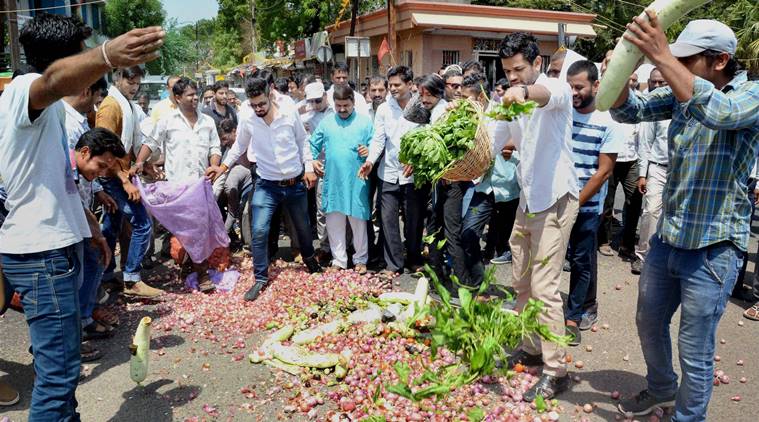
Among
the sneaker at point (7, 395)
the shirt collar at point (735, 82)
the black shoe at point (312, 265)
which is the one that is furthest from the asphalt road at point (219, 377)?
the shirt collar at point (735, 82)

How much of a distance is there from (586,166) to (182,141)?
4180mm

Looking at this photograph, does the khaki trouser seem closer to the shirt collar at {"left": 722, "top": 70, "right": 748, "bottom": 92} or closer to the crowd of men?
the crowd of men

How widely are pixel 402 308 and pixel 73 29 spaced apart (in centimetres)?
331

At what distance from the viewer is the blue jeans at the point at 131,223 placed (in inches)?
217

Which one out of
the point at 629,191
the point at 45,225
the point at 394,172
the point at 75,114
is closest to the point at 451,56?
the point at 629,191

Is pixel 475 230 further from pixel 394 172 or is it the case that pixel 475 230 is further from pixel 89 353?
pixel 89 353

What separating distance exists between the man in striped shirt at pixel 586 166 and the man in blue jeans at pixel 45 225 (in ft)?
11.2

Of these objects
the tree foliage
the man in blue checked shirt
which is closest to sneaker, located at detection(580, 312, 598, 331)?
the man in blue checked shirt

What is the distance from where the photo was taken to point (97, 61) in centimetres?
224

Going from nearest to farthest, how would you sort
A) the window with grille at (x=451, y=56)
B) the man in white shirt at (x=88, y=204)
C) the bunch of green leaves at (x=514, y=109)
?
1. the bunch of green leaves at (x=514, y=109)
2. the man in white shirt at (x=88, y=204)
3. the window with grille at (x=451, y=56)

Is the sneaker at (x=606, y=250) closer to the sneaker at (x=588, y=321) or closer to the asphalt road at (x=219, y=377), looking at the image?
the asphalt road at (x=219, y=377)

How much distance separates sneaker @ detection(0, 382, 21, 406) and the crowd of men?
1.63 feet

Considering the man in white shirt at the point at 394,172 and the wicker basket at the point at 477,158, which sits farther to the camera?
the man in white shirt at the point at 394,172

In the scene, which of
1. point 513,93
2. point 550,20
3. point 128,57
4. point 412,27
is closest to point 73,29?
point 128,57
